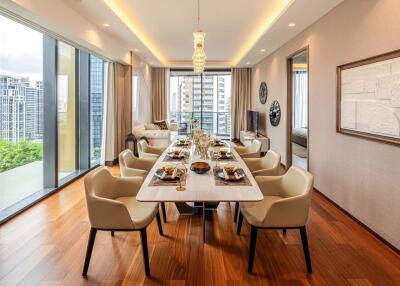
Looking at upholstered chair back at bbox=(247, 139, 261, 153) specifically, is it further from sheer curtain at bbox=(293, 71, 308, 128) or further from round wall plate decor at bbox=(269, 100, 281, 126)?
sheer curtain at bbox=(293, 71, 308, 128)

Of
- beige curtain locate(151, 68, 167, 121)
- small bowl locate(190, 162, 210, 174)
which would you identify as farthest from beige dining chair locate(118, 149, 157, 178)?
beige curtain locate(151, 68, 167, 121)

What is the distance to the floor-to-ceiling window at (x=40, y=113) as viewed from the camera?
133 inches

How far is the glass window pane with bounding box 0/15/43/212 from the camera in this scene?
3311 millimetres

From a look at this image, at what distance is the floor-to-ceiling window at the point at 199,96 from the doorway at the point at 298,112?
2395mm

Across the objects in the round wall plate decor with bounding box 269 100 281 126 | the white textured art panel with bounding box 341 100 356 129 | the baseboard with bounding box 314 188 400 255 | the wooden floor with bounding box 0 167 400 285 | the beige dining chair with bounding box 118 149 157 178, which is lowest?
the wooden floor with bounding box 0 167 400 285

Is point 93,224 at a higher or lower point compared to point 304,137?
lower

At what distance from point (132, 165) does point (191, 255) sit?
4.56ft

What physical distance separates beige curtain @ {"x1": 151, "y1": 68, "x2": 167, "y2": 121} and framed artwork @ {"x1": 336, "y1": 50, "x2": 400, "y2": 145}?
7.08 meters

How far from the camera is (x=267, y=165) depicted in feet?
11.4

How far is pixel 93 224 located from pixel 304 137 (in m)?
6.30

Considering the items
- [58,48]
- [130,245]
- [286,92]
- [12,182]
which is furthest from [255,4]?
[12,182]

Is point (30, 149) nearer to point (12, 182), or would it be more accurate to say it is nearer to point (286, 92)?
point (12, 182)

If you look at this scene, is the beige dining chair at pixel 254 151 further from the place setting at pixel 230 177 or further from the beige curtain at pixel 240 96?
the beige curtain at pixel 240 96

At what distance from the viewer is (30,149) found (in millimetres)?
3902
